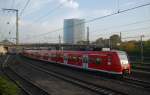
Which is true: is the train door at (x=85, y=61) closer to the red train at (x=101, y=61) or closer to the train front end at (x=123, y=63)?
the red train at (x=101, y=61)

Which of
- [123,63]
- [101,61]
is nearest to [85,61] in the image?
[101,61]

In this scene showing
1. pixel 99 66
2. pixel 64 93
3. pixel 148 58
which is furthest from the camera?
pixel 148 58

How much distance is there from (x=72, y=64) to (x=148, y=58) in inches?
701

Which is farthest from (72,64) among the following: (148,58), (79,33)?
(79,33)

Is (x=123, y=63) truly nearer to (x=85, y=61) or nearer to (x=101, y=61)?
(x=101, y=61)

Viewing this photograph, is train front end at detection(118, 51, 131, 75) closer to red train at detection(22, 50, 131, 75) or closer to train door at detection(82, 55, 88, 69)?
red train at detection(22, 50, 131, 75)

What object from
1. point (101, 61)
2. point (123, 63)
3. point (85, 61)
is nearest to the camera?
point (123, 63)

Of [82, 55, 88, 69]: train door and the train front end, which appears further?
[82, 55, 88, 69]: train door

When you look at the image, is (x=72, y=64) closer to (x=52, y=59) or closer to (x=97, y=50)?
(x=97, y=50)

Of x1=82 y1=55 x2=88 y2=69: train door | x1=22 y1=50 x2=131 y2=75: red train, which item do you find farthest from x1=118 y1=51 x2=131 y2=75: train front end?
x1=82 y1=55 x2=88 y2=69: train door

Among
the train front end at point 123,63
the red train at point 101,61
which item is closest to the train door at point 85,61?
the red train at point 101,61

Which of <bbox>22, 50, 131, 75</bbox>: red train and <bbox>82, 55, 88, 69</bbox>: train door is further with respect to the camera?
<bbox>82, 55, 88, 69</bbox>: train door

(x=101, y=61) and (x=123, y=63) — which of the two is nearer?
(x=123, y=63)

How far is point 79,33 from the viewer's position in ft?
301
